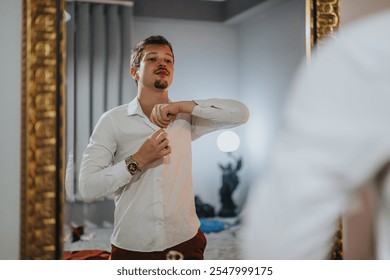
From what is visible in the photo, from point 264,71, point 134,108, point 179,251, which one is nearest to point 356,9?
point 264,71

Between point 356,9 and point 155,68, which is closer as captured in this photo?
point 155,68

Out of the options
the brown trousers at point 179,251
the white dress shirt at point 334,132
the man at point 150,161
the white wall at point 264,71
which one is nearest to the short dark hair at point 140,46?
the man at point 150,161

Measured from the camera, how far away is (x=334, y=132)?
432mm

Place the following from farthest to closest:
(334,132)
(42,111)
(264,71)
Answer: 1. (264,71)
2. (42,111)
3. (334,132)

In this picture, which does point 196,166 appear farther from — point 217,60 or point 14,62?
point 14,62

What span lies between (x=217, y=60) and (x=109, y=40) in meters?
0.31

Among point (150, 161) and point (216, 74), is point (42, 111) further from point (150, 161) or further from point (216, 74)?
point (216, 74)

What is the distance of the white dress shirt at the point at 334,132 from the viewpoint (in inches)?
17.1

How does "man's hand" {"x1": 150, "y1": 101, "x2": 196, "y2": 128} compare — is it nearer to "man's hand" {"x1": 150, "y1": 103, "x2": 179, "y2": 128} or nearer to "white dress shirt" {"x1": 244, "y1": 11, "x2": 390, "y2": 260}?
"man's hand" {"x1": 150, "y1": 103, "x2": 179, "y2": 128}

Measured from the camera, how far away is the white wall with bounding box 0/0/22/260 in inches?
49.6

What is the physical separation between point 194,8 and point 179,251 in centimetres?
69

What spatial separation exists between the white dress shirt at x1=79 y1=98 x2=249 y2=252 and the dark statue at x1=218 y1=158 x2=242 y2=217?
3.4 inches

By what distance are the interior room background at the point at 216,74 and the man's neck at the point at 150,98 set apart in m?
0.02
